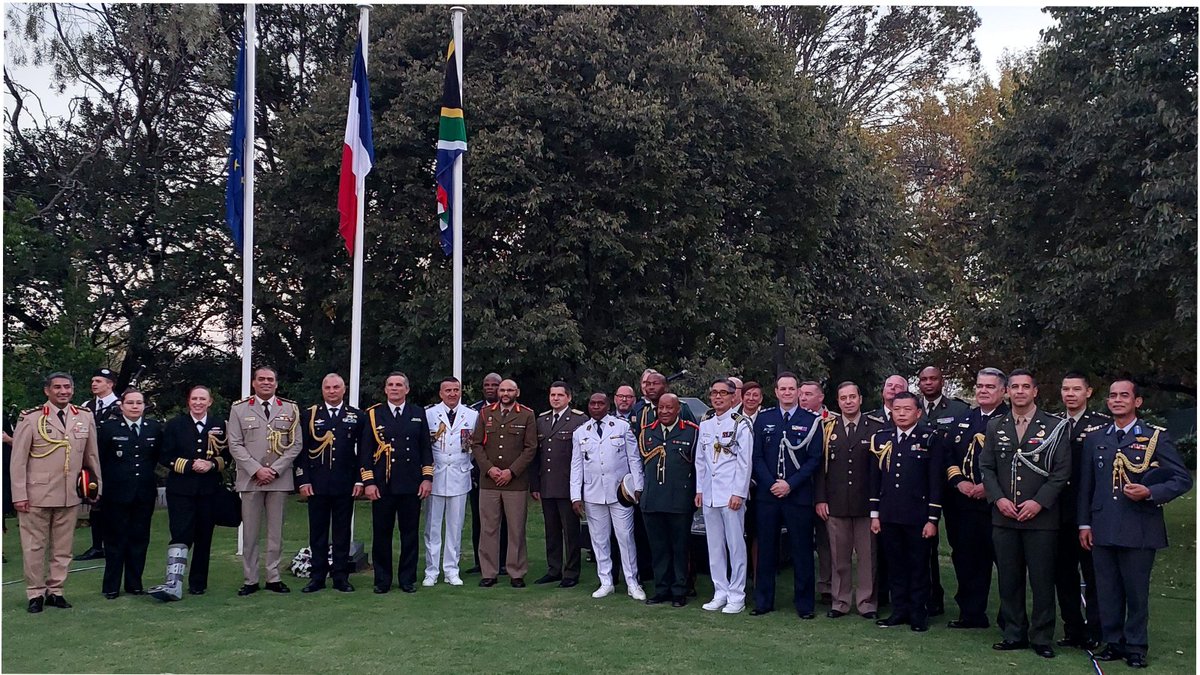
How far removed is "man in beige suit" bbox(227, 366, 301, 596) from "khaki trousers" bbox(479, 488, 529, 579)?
1.49 metres

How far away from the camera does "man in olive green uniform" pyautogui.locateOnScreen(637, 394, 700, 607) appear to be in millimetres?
8133

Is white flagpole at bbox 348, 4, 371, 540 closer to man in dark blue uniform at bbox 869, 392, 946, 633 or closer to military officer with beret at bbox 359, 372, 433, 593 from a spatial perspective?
military officer with beret at bbox 359, 372, 433, 593

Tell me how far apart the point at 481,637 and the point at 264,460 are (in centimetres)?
253

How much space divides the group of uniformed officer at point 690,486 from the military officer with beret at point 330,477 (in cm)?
2

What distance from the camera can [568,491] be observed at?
356 inches

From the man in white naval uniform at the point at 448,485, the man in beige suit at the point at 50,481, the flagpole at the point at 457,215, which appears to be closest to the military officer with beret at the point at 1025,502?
the man in white naval uniform at the point at 448,485

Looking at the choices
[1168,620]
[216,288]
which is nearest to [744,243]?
[216,288]

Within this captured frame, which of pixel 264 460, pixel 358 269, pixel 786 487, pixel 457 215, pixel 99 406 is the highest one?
pixel 457 215

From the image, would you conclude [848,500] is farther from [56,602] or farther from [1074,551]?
[56,602]

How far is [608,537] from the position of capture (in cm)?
866

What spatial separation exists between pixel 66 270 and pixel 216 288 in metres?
2.45

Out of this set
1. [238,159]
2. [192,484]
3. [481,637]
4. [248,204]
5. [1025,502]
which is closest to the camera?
[1025,502]

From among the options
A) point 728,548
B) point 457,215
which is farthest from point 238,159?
point 728,548

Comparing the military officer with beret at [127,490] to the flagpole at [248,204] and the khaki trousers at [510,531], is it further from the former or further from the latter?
the khaki trousers at [510,531]
